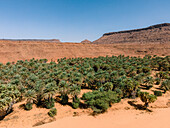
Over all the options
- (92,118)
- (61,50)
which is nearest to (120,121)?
(92,118)

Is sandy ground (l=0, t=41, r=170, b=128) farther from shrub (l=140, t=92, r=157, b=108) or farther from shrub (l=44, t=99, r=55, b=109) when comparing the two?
shrub (l=140, t=92, r=157, b=108)

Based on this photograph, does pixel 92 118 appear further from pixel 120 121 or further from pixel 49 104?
pixel 49 104

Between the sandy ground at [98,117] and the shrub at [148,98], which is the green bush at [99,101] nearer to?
the sandy ground at [98,117]

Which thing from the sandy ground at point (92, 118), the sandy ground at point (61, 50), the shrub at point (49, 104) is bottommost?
the sandy ground at point (92, 118)

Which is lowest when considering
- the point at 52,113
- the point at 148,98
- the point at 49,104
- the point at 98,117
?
the point at 98,117

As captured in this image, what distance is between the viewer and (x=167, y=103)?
27438 mm

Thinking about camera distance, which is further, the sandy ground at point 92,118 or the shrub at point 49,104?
the shrub at point 49,104

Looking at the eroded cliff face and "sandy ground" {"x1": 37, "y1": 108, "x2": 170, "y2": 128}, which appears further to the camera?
the eroded cliff face

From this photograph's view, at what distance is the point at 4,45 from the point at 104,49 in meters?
79.2

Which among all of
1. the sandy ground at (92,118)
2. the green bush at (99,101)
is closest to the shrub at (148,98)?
the sandy ground at (92,118)

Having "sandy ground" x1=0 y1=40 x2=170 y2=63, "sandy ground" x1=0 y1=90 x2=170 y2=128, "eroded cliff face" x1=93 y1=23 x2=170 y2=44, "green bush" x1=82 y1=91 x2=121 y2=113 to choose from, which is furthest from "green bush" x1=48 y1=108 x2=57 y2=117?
"eroded cliff face" x1=93 y1=23 x2=170 y2=44

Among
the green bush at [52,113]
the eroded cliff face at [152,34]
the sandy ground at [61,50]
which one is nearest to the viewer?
the green bush at [52,113]

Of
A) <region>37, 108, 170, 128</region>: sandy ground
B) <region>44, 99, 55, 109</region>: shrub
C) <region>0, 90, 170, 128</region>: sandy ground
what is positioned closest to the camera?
<region>37, 108, 170, 128</region>: sandy ground

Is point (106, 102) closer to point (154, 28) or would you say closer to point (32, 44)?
point (32, 44)
